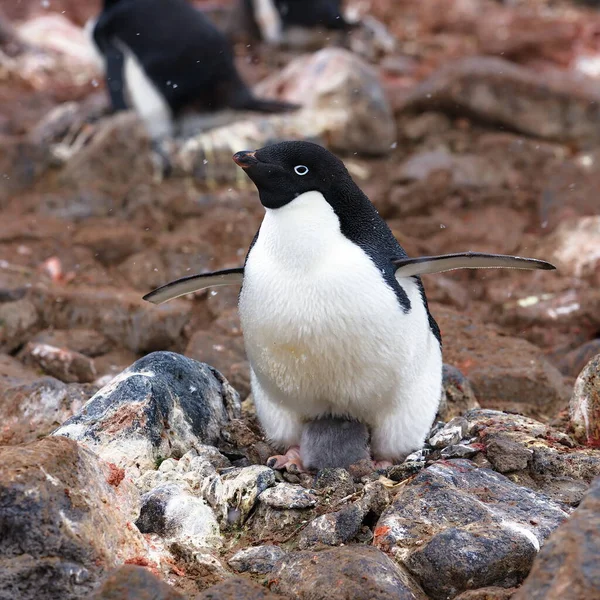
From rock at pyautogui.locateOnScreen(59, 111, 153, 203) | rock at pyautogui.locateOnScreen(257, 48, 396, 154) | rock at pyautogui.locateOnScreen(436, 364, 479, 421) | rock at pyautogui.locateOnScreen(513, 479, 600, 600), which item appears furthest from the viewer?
rock at pyautogui.locateOnScreen(257, 48, 396, 154)

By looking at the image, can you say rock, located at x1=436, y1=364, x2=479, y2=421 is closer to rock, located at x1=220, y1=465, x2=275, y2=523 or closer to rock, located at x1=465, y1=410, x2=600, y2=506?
rock, located at x1=465, y1=410, x2=600, y2=506

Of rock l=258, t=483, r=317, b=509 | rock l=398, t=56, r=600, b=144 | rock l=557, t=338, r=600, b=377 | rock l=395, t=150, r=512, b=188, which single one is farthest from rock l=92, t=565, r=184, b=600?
rock l=398, t=56, r=600, b=144

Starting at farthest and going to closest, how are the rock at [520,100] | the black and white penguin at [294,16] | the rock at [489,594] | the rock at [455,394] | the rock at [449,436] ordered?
the black and white penguin at [294,16] → the rock at [520,100] → the rock at [455,394] → the rock at [449,436] → the rock at [489,594]

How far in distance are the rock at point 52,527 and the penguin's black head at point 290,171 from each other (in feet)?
3.57

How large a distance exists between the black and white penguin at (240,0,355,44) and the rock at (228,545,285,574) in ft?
31.3

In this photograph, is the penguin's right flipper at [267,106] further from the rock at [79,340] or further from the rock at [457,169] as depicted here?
the rock at [79,340]

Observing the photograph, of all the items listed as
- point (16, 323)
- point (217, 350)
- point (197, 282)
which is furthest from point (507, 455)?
point (16, 323)

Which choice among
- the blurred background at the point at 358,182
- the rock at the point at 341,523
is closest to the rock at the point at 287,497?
the rock at the point at 341,523

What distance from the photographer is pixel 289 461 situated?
→ 3463mm

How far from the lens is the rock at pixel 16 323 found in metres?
5.53

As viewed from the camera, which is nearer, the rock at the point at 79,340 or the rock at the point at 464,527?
the rock at the point at 464,527

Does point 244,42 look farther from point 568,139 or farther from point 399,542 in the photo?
point 399,542

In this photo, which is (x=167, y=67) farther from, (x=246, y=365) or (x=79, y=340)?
(x=246, y=365)

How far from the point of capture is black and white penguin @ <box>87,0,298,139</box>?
8.41m
